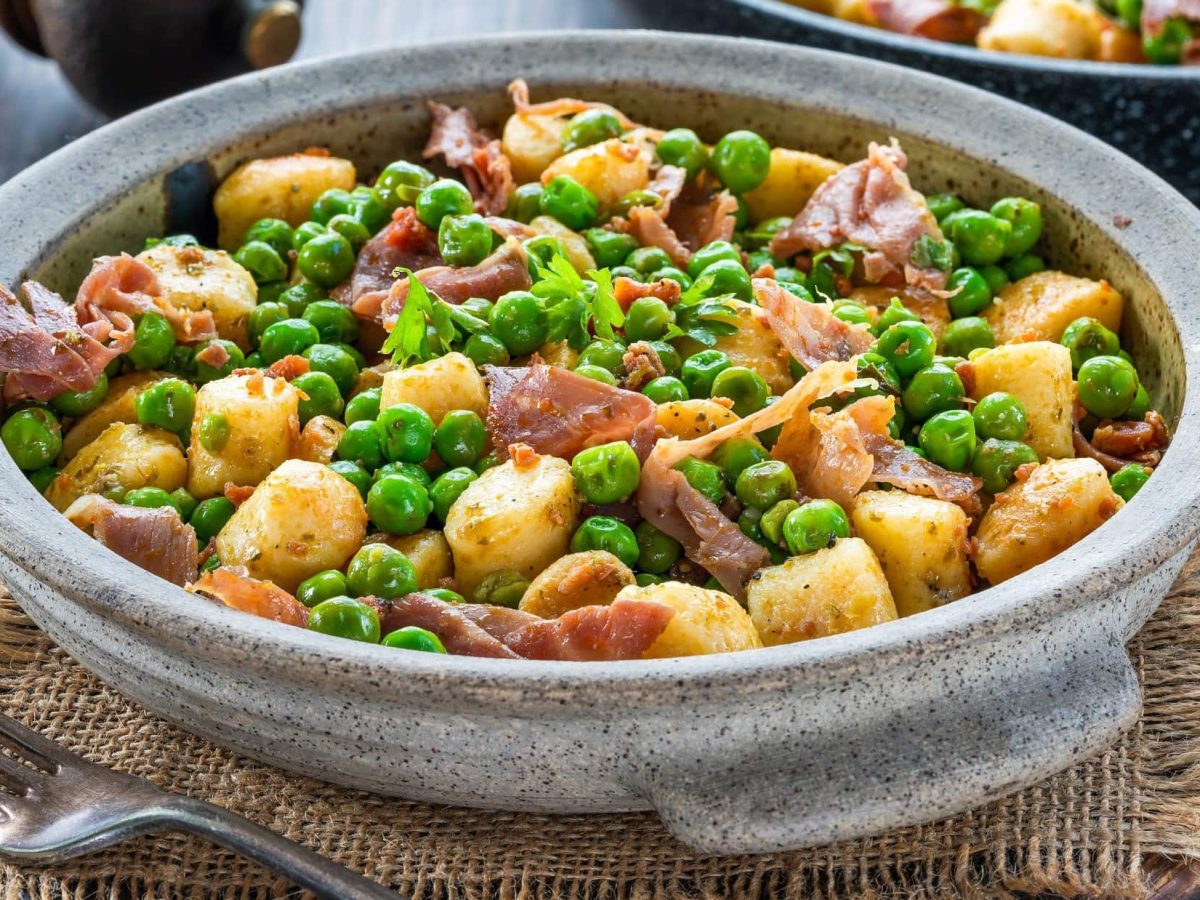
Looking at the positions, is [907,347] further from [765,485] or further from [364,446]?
[364,446]

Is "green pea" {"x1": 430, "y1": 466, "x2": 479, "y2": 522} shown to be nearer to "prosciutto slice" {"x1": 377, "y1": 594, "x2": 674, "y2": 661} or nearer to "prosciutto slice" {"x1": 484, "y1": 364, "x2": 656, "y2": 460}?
"prosciutto slice" {"x1": 484, "y1": 364, "x2": 656, "y2": 460}

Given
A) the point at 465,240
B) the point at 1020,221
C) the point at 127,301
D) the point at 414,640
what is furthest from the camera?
the point at 1020,221

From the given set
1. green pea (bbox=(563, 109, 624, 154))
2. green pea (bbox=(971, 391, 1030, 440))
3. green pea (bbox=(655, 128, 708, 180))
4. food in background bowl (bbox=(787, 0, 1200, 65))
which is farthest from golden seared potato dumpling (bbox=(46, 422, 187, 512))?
food in background bowl (bbox=(787, 0, 1200, 65))

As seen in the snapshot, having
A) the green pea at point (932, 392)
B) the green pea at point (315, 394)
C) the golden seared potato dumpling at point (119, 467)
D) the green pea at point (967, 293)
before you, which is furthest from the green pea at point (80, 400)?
the green pea at point (967, 293)

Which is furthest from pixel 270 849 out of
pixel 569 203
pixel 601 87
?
pixel 601 87

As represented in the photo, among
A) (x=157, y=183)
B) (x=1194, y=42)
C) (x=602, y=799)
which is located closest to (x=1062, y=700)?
(x=602, y=799)

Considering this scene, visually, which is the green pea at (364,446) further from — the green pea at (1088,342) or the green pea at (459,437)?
the green pea at (1088,342)
